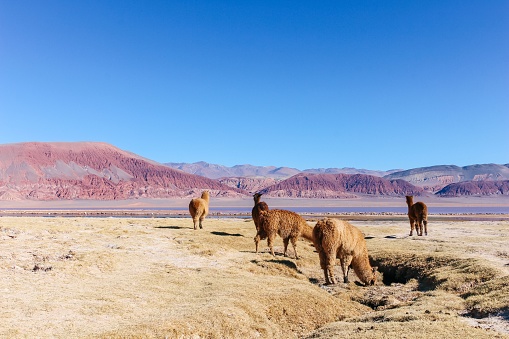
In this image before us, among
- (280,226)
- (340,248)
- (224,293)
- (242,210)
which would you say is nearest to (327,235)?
(340,248)

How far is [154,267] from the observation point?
14.8 meters

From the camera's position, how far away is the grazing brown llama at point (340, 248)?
1498 centimetres

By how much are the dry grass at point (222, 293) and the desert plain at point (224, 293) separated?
0.03 metres

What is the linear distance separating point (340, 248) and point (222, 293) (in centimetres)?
541

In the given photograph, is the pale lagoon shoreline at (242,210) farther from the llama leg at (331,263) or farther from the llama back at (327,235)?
the llama back at (327,235)

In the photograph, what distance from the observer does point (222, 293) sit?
11.7 meters

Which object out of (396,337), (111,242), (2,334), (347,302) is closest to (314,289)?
(347,302)

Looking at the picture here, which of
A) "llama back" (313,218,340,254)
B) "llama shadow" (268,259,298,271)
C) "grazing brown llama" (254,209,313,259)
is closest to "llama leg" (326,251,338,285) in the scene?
"llama back" (313,218,340,254)

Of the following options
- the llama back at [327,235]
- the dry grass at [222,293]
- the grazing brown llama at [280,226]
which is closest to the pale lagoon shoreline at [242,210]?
the grazing brown llama at [280,226]

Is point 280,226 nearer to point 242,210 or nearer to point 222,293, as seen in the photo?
point 222,293

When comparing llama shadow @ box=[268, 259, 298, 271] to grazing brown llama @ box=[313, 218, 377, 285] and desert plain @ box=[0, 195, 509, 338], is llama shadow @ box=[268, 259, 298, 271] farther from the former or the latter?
grazing brown llama @ box=[313, 218, 377, 285]

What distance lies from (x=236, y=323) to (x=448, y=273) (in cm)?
917

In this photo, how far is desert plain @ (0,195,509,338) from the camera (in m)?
8.76

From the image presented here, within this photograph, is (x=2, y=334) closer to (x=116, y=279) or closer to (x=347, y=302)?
(x=116, y=279)
